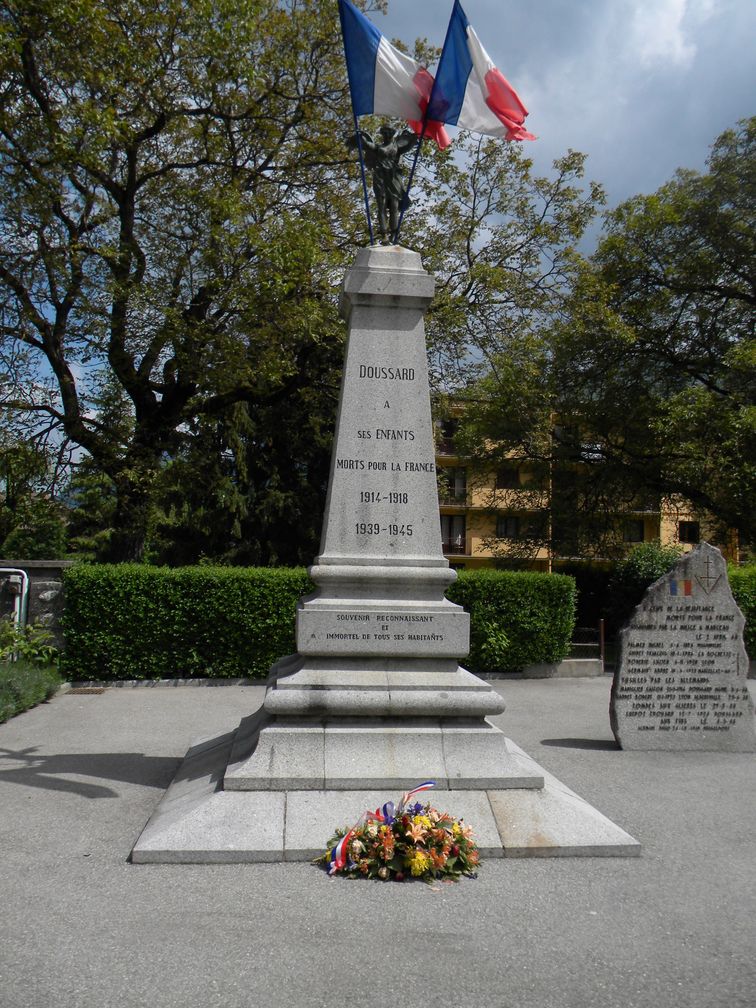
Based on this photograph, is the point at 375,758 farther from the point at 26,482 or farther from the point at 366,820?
the point at 26,482

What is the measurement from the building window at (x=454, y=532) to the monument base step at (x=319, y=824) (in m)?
40.9

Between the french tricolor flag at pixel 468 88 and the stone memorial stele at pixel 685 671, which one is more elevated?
the french tricolor flag at pixel 468 88

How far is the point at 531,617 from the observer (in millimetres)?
15320

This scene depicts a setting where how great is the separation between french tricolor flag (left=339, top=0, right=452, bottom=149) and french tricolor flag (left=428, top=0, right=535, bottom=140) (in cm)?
15

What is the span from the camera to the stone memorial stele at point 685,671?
28.3 ft

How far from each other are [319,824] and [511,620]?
10.3 meters

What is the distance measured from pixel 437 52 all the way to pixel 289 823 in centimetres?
1757

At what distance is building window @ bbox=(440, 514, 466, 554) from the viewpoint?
46878mm

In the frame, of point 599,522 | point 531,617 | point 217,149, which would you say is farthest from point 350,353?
point 599,522

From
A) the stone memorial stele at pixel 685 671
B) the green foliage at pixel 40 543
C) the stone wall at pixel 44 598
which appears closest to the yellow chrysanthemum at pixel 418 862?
the stone memorial stele at pixel 685 671

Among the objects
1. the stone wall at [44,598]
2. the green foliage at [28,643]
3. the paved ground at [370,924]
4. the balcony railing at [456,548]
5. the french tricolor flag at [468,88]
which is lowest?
the paved ground at [370,924]

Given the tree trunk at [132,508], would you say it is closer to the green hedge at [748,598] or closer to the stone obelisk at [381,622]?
the stone obelisk at [381,622]

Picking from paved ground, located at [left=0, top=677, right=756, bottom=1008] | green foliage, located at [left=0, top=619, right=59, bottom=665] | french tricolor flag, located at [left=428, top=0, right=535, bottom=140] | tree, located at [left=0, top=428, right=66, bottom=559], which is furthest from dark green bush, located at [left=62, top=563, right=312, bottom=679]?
french tricolor flag, located at [left=428, top=0, right=535, bottom=140]

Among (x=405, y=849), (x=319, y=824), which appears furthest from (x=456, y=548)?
(x=405, y=849)
